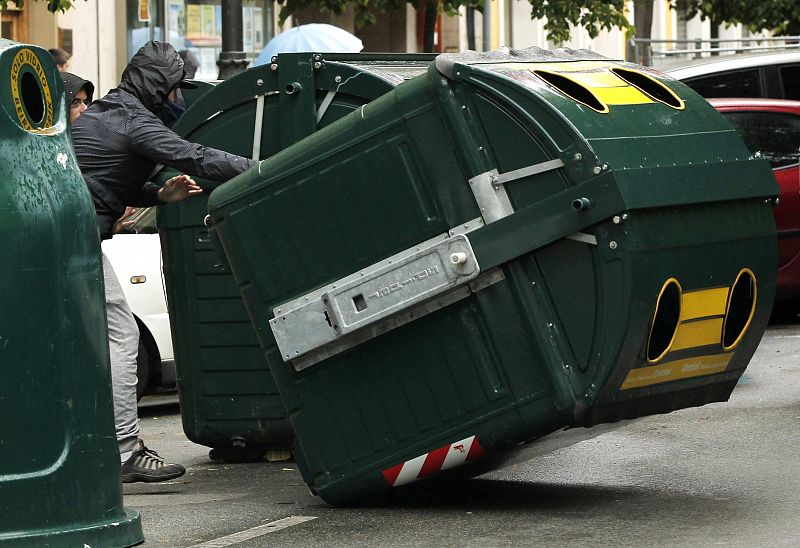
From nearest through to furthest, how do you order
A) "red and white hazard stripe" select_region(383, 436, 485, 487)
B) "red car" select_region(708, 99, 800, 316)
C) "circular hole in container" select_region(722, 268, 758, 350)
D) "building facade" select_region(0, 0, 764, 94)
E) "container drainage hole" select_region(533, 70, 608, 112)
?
"container drainage hole" select_region(533, 70, 608, 112) → "red and white hazard stripe" select_region(383, 436, 485, 487) → "circular hole in container" select_region(722, 268, 758, 350) → "red car" select_region(708, 99, 800, 316) → "building facade" select_region(0, 0, 764, 94)

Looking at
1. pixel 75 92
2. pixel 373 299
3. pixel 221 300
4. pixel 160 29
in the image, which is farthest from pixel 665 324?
pixel 160 29

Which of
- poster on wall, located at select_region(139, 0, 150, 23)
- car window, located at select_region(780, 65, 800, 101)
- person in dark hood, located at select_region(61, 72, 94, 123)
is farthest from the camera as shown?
poster on wall, located at select_region(139, 0, 150, 23)

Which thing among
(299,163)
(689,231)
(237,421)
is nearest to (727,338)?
(689,231)

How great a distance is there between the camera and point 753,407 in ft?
30.4

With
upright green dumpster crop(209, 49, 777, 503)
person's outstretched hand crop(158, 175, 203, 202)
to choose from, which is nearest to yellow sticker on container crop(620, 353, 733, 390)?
upright green dumpster crop(209, 49, 777, 503)

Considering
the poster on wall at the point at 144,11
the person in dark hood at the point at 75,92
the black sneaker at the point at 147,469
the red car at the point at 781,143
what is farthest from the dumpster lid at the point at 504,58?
the poster on wall at the point at 144,11

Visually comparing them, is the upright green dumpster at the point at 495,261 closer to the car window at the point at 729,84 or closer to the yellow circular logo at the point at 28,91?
the yellow circular logo at the point at 28,91

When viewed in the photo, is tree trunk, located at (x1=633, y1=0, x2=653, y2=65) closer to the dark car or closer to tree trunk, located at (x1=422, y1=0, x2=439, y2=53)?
tree trunk, located at (x1=422, y1=0, x2=439, y2=53)

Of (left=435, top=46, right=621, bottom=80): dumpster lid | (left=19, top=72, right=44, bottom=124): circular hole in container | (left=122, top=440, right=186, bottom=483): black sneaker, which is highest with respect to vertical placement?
(left=435, top=46, right=621, bottom=80): dumpster lid

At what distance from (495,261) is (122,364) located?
7.01 ft

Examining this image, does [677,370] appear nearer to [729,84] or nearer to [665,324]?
[665,324]

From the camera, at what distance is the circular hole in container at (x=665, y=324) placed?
6070 millimetres

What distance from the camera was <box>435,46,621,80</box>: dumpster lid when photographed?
612 centimetres

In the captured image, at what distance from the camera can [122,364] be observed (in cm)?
752
